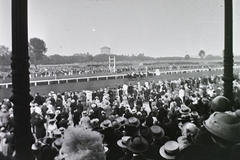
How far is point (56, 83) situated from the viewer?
85.9ft

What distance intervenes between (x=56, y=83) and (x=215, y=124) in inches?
970

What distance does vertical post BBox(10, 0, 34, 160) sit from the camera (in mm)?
3244

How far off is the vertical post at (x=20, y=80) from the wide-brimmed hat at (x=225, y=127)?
7.48 feet

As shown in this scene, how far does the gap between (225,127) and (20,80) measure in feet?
8.41

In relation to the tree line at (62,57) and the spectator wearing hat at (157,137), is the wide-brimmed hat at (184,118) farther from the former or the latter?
the tree line at (62,57)

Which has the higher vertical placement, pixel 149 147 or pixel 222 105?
pixel 222 105

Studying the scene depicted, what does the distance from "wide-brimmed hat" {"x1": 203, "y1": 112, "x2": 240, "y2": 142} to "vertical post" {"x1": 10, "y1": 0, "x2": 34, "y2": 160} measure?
7.48ft

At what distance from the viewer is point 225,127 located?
274 centimetres

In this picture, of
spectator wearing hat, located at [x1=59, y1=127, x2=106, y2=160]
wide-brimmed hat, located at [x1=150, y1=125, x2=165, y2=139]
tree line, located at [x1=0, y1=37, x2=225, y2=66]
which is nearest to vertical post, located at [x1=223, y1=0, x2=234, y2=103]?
wide-brimmed hat, located at [x1=150, y1=125, x2=165, y2=139]

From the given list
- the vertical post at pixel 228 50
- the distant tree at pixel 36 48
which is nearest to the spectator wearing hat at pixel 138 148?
the vertical post at pixel 228 50

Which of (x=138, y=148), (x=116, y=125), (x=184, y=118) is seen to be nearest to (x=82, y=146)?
(x=138, y=148)

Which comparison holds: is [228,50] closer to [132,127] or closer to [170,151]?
[132,127]

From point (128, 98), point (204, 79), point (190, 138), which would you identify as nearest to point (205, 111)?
point (190, 138)

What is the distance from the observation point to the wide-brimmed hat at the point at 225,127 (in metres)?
2.69
